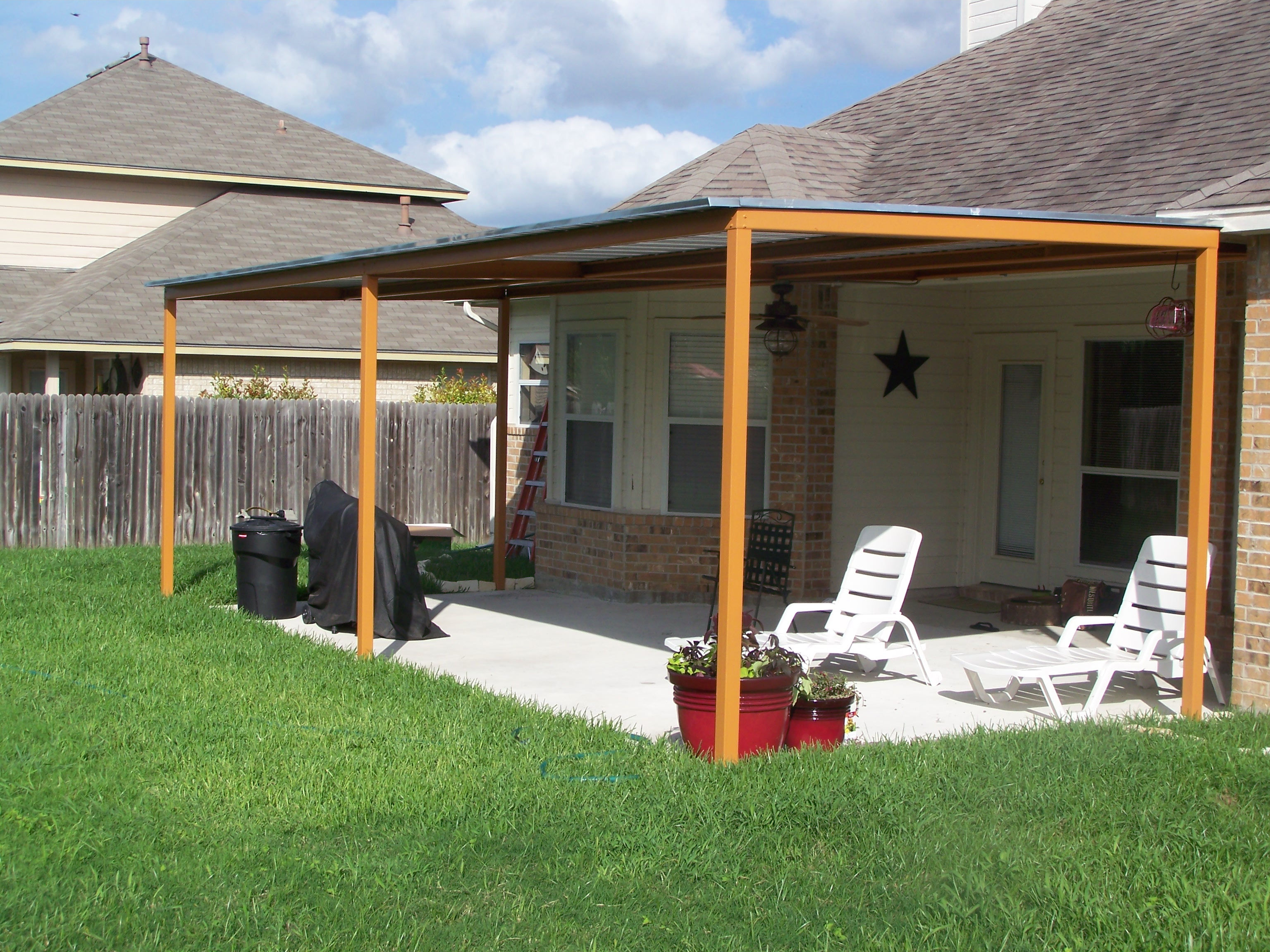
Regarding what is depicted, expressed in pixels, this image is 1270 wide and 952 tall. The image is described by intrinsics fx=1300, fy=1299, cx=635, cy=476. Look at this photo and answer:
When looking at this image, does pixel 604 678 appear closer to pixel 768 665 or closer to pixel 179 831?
pixel 768 665

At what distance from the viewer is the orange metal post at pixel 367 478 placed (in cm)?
905

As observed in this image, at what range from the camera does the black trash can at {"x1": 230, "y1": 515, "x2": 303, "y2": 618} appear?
10797 millimetres

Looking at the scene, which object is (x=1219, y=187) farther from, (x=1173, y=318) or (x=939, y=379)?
(x=939, y=379)

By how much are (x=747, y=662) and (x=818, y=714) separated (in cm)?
48

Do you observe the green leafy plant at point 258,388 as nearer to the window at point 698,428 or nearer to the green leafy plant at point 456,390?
the green leafy plant at point 456,390

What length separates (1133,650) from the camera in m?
8.48

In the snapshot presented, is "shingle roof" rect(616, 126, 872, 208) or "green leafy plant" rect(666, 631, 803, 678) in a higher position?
"shingle roof" rect(616, 126, 872, 208)

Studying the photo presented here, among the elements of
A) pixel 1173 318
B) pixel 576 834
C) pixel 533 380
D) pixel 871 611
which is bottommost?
pixel 576 834

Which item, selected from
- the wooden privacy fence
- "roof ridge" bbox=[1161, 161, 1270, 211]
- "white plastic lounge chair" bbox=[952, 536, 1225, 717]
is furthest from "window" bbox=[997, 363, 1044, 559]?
the wooden privacy fence

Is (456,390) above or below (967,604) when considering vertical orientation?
above

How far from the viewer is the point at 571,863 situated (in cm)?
499

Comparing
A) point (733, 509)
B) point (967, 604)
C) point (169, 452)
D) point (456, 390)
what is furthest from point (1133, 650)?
point (456, 390)

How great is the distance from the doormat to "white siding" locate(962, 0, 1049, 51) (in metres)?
6.69

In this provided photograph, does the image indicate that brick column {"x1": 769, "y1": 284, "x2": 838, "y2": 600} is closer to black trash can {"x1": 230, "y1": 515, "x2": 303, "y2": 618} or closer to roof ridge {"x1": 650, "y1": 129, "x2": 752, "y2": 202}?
roof ridge {"x1": 650, "y1": 129, "x2": 752, "y2": 202}
